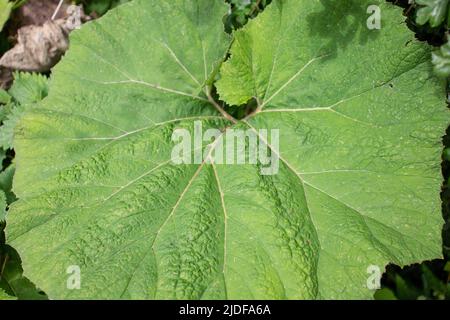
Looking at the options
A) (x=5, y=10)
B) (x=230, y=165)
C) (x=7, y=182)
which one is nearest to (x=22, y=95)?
(x=7, y=182)

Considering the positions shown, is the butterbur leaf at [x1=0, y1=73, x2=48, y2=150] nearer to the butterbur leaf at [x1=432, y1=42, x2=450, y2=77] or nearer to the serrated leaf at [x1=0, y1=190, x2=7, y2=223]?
the serrated leaf at [x1=0, y1=190, x2=7, y2=223]

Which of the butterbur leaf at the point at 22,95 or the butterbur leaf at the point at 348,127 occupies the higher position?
the butterbur leaf at the point at 22,95

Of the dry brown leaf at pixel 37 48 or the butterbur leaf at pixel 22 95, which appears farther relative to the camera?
the dry brown leaf at pixel 37 48

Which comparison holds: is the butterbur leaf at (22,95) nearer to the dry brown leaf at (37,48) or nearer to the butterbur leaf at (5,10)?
the dry brown leaf at (37,48)

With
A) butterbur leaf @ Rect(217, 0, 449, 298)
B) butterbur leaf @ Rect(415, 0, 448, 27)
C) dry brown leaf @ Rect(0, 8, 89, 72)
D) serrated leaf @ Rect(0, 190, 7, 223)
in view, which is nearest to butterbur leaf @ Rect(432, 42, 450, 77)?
butterbur leaf @ Rect(415, 0, 448, 27)

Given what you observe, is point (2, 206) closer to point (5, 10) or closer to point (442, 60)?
point (5, 10)

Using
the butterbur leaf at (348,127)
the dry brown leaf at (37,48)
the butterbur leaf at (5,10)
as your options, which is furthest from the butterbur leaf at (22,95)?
the butterbur leaf at (348,127)
